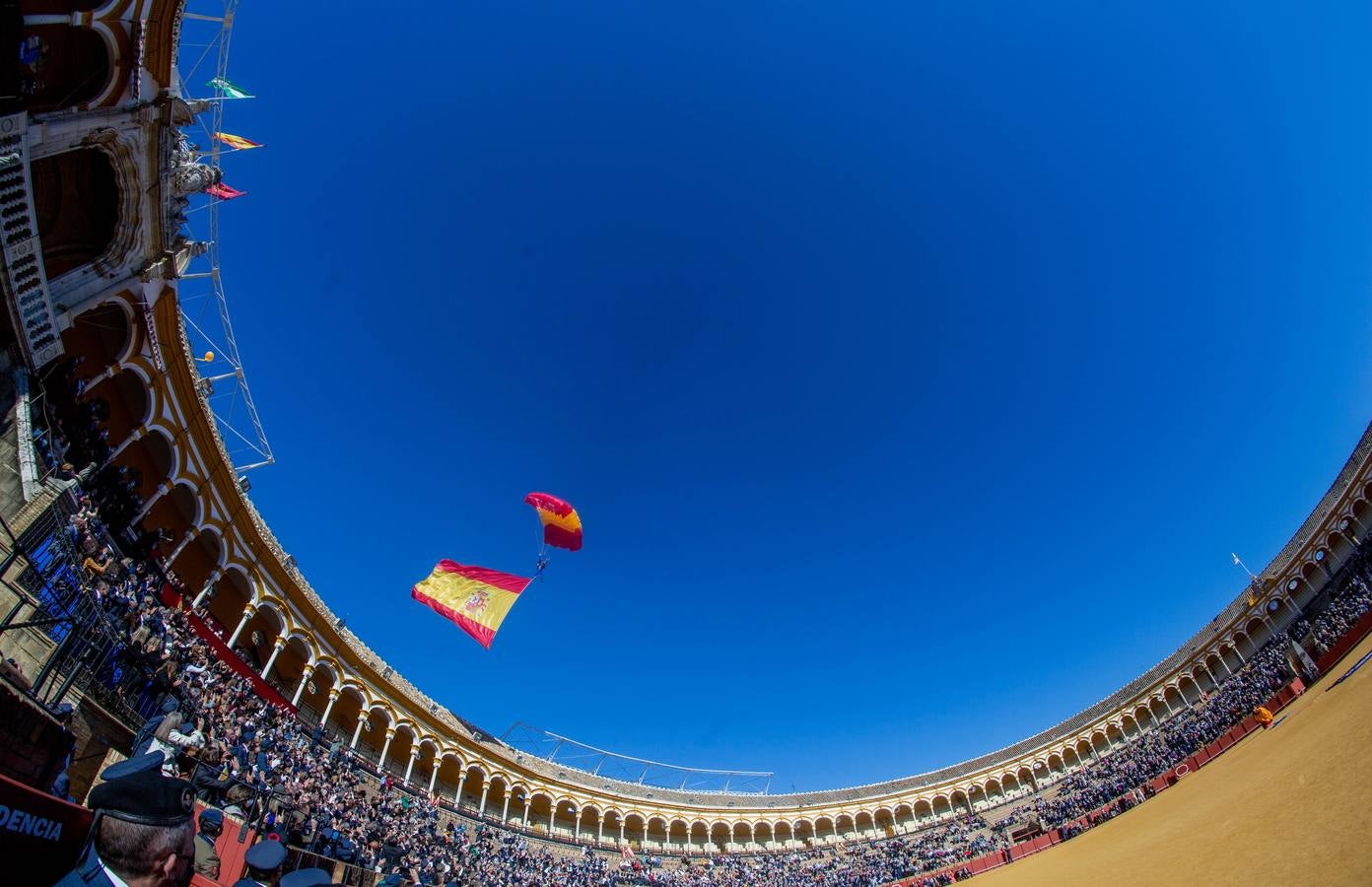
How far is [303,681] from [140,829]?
28080 millimetres

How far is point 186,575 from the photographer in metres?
22.6

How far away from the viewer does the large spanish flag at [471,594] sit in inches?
951

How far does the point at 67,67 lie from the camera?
51.3ft

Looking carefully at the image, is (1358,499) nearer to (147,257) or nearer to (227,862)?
(227,862)

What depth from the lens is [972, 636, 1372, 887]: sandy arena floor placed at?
982 cm

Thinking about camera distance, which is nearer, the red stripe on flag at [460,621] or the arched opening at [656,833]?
the red stripe on flag at [460,621]

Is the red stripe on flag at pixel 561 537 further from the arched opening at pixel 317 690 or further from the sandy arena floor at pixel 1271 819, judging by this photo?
the sandy arena floor at pixel 1271 819

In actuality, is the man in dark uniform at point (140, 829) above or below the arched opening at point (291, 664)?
below

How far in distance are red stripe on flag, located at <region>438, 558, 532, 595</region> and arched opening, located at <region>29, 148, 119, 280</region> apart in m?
15.2

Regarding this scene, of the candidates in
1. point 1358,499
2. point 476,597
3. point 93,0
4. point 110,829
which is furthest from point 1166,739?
point 93,0

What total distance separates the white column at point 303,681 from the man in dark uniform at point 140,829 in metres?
Answer: 27.2

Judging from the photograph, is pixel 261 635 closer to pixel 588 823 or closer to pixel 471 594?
pixel 471 594

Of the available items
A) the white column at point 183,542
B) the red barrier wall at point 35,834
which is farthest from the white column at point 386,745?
the red barrier wall at point 35,834

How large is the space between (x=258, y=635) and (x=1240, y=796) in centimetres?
3488
